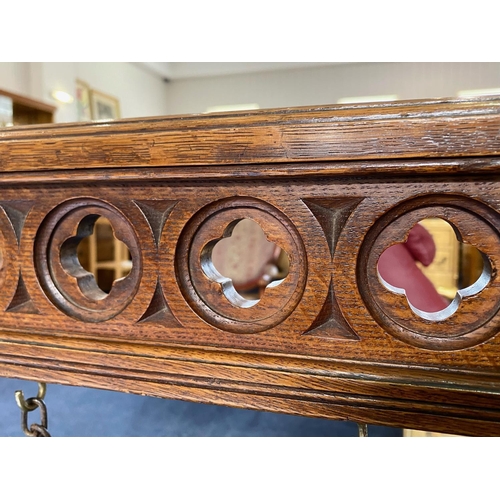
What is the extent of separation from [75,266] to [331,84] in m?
5.51

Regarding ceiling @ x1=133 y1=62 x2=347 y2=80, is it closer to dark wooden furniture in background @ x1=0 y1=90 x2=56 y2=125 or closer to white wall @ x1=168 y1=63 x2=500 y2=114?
white wall @ x1=168 y1=63 x2=500 y2=114

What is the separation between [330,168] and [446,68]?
5609 mm

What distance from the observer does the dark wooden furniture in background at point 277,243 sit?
0.98 ft

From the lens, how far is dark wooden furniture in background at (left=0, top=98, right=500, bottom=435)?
0.30m

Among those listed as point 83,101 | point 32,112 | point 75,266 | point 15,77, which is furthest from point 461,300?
point 83,101

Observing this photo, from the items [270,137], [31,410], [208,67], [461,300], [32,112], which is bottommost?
[31,410]

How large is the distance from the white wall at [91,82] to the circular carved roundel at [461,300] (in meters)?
4.01

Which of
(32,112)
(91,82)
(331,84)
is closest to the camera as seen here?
(32,112)

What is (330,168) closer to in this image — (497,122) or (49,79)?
(497,122)

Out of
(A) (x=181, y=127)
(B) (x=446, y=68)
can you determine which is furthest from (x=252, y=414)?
(B) (x=446, y=68)

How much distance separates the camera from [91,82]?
4.55 m

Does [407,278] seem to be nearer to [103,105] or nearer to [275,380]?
[275,380]

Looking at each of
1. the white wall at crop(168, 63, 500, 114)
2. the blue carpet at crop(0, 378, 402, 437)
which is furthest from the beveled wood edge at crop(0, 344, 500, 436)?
the white wall at crop(168, 63, 500, 114)
